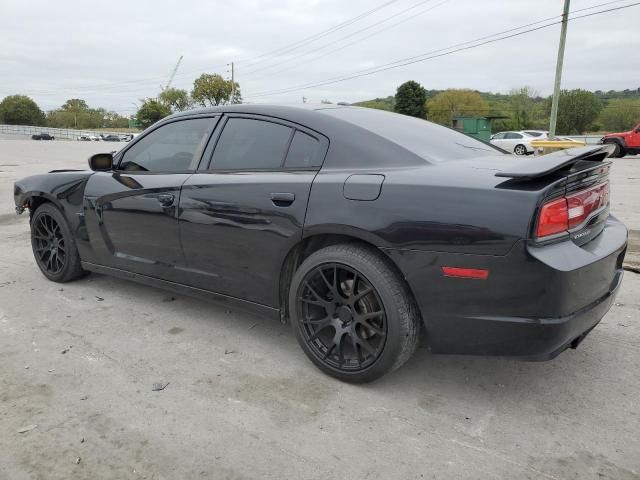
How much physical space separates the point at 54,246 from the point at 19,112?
426ft

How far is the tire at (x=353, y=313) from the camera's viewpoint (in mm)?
2406

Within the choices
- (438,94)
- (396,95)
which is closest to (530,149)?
(396,95)

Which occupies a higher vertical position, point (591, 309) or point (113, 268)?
A: point (591, 309)

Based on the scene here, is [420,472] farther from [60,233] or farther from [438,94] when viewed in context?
[438,94]

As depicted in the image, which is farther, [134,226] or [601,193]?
[134,226]

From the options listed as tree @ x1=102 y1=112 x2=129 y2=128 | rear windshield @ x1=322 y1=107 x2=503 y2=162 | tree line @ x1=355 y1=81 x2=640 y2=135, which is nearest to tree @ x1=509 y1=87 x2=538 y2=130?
tree line @ x1=355 y1=81 x2=640 y2=135

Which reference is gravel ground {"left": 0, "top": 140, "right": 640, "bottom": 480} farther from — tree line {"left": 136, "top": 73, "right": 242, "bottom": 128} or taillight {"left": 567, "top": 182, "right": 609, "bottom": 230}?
tree line {"left": 136, "top": 73, "right": 242, "bottom": 128}

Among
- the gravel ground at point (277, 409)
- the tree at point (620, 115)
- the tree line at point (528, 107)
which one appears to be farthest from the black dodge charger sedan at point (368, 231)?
the tree at point (620, 115)

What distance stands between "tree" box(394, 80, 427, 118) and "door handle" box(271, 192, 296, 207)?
7527 centimetres

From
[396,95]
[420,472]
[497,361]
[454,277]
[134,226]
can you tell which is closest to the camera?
[420,472]

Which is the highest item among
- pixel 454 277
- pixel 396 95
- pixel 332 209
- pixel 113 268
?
pixel 396 95

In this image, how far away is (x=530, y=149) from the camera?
26484mm

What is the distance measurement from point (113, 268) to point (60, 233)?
0.76 meters

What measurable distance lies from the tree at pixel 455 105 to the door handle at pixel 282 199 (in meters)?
83.6
